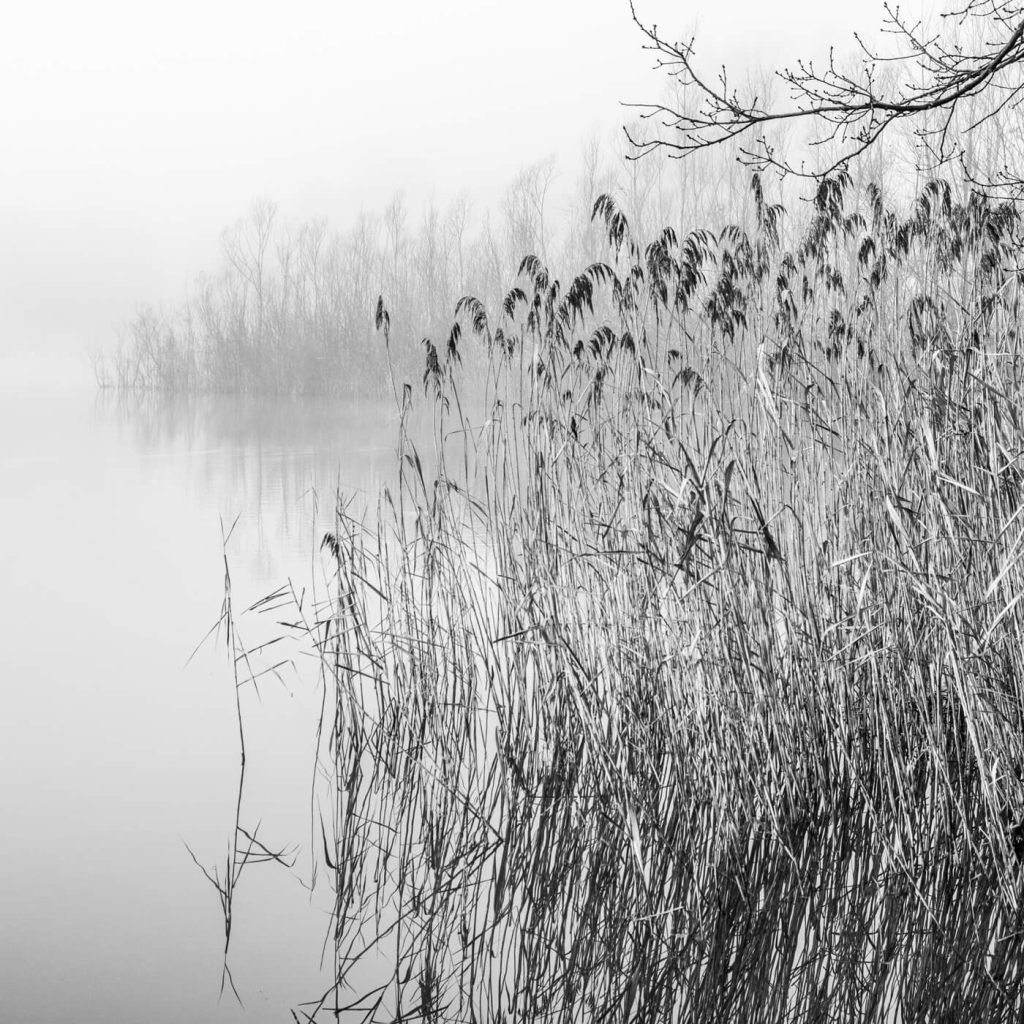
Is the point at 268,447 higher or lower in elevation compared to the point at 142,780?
higher

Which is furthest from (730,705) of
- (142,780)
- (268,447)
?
(268,447)

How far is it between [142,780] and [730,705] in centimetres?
183

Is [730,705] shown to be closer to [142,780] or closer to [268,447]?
[142,780]

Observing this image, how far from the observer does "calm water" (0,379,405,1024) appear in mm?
1934

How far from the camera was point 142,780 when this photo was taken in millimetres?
3035

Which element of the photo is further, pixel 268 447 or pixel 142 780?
pixel 268 447

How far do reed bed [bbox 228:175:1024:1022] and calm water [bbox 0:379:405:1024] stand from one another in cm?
17

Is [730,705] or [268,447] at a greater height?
[730,705]

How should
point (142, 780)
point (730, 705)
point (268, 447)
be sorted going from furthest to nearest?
point (268, 447) → point (142, 780) → point (730, 705)

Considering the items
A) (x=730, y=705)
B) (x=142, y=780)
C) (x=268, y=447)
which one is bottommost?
(x=142, y=780)

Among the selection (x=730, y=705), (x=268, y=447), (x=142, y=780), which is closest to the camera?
(x=730, y=705)

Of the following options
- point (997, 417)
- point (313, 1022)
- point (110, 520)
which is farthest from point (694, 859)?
point (110, 520)

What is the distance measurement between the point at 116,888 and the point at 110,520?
732 cm

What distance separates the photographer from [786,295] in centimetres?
311
